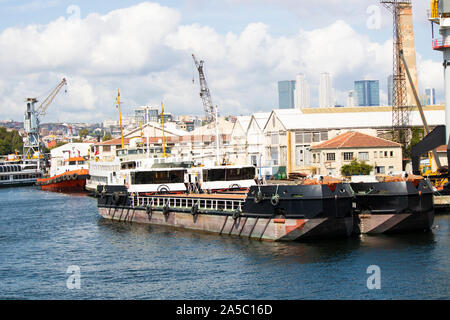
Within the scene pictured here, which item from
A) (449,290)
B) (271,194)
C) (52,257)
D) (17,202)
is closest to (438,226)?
(271,194)

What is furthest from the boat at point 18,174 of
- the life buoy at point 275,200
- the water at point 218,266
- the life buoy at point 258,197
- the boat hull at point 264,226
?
the life buoy at point 275,200

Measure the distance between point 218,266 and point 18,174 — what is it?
3929 inches

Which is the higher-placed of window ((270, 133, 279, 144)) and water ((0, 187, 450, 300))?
window ((270, 133, 279, 144))

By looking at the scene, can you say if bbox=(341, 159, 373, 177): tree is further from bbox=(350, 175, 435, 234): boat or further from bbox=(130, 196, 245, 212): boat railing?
bbox=(350, 175, 435, 234): boat

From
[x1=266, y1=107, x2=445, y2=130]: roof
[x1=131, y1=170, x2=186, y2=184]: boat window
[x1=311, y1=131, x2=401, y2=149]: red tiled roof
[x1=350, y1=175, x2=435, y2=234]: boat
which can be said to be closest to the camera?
[x1=350, y1=175, x2=435, y2=234]: boat

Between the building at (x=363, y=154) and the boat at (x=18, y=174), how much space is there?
71372 millimetres

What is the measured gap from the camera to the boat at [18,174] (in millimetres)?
117819

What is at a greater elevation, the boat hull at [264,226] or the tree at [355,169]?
the tree at [355,169]
